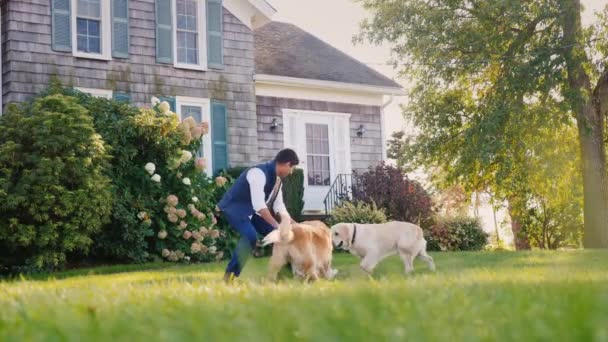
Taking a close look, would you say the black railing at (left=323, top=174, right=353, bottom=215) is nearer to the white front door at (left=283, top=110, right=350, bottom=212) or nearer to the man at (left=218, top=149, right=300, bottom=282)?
the white front door at (left=283, top=110, right=350, bottom=212)

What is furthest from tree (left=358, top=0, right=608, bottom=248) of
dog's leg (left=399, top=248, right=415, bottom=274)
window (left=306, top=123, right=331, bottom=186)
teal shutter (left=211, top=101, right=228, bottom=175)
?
dog's leg (left=399, top=248, right=415, bottom=274)

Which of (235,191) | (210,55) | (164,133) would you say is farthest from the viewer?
(210,55)

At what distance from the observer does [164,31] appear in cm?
1859

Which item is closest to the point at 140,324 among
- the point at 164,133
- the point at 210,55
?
the point at 164,133

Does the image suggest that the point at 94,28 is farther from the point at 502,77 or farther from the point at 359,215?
the point at 502,77

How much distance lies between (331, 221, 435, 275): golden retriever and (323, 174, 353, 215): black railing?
9.66 meters

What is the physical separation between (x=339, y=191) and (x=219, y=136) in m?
3.81

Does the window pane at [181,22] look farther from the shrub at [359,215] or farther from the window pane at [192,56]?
the shrub at [359,215]

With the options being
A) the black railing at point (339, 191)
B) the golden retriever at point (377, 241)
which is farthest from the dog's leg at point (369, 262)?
the black railing at point (339, 191)

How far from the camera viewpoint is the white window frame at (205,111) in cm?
1877

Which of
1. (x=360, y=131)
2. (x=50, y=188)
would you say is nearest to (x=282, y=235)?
(x=50, y=188)

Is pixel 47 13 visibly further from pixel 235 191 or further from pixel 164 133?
pixel 235 191

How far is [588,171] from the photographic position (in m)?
20.3

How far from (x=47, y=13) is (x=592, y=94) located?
43.0ft
